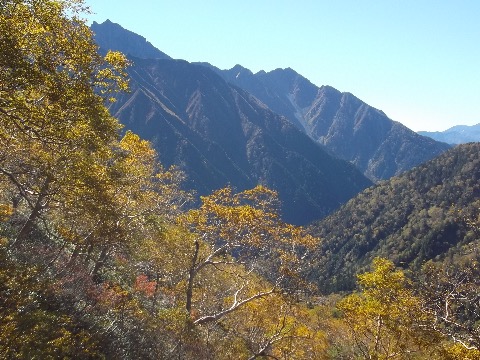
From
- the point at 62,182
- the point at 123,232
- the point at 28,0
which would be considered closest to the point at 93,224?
the point at 123,232

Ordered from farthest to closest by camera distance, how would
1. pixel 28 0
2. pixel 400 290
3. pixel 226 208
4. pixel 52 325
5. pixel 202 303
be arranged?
pixel 202 303, pixel 226 208, pixel 400 290, pixel 52 325, pixel 28 0

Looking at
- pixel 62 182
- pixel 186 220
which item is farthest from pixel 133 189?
pixel 62 182

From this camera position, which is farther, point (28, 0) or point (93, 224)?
point (93, 224)

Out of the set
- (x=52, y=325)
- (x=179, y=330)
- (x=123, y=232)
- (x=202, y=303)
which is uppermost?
(x=123, y=232)

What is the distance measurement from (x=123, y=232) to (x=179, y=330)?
17.2 feet

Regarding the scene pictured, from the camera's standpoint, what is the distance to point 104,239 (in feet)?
56.5

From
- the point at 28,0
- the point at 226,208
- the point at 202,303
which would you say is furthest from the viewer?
the point at 202,303

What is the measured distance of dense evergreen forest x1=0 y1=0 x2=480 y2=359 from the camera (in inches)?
420

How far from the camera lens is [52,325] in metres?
11.5

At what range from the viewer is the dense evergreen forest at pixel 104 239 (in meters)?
10.7

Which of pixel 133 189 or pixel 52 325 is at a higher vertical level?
pixel 133 189

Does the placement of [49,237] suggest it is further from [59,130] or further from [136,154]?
[59,130]

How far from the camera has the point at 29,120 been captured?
10875mm

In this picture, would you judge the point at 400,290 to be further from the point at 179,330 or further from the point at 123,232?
the point at 123,232
